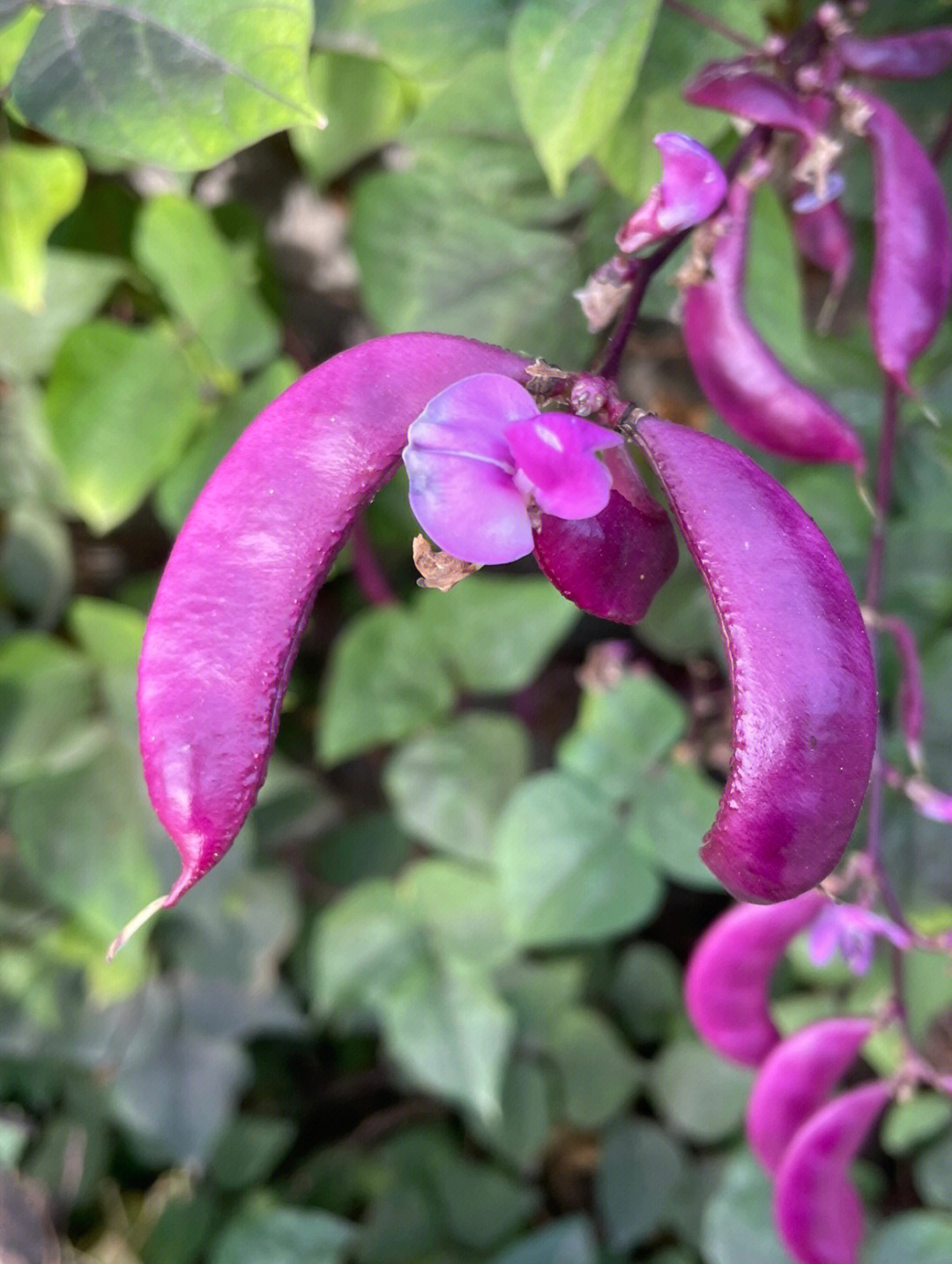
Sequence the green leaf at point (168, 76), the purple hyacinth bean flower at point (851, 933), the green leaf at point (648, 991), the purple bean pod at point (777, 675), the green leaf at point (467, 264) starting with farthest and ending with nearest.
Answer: the green leaf at point (648, 991)
the green leaf at point (467, 264)
the purple hyacinth bean flower at point (851, 933)
the green leaf at point (168, 76)
the purple bean pod at point (777, 675)

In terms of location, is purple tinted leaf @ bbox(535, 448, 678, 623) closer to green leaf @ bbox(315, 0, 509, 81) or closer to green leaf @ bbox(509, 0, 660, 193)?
green leaf @ bbox(509, 0, 660, 193)

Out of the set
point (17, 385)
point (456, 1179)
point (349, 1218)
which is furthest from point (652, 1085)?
point (17, 385)

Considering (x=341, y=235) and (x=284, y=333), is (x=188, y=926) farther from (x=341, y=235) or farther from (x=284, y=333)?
(x=341, y=235)

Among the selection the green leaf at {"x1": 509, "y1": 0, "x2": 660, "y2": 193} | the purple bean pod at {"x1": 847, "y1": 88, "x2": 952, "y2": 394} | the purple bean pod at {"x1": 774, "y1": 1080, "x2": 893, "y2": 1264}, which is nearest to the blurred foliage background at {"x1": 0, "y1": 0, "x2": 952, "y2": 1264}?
the green leaf at {"x1": 509, "y1": 0, "x2": 660, "y2": 193}

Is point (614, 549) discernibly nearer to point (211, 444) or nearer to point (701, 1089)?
point (211, 444)

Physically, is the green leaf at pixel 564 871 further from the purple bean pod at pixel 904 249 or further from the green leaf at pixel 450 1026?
the purple bean pod at pixel 904 249

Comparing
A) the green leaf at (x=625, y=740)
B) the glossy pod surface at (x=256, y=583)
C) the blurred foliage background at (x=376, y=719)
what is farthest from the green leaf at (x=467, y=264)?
the glossy pod surface at (x=256, y=583)

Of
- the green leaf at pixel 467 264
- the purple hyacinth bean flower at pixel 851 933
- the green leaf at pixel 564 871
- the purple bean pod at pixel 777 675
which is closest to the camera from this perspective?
the purple bean pod at pixel 777 675
